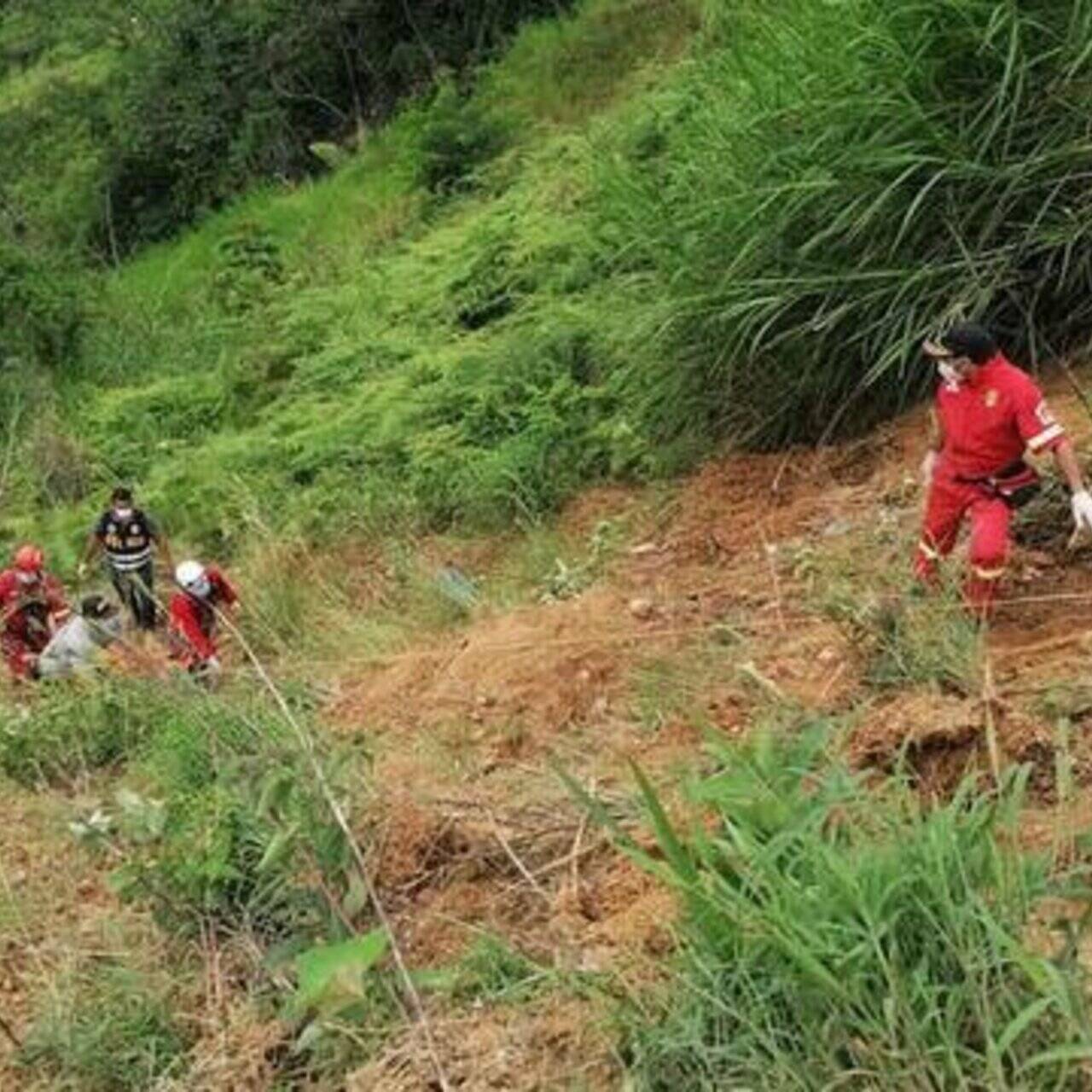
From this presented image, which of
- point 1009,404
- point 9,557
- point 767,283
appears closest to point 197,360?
point 9,557

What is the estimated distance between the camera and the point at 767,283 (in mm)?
6852

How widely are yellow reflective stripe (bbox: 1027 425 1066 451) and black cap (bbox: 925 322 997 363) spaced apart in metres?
0.27

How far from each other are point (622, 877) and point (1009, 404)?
1.93 m

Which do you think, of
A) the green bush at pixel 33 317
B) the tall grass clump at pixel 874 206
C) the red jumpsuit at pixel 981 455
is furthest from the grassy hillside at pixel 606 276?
the red jumpsuit at pixel 981 455

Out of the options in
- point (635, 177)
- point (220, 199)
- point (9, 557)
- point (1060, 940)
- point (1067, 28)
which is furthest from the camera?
point (220, 199)

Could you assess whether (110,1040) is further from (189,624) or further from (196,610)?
(196,610)

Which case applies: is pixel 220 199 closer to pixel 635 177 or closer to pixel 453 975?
pixel 635 177

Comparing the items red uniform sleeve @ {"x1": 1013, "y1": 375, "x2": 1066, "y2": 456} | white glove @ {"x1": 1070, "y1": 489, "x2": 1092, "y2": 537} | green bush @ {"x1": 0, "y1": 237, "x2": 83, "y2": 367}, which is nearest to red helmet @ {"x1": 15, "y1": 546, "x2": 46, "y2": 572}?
red uniform sleeve @ {"x1": 1013, "y1": 375, "x2": 1066, "y2": 456}

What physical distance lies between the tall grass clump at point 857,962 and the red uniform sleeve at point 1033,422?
1836 mm

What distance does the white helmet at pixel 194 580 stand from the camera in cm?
784

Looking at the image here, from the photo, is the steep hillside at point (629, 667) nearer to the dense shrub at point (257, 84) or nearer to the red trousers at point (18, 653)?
the red trousers at point (18, 653)

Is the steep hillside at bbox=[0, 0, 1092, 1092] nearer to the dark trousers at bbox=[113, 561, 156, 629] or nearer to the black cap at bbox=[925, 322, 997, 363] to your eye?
the dark trousers at bbox=[113, 561, 156, 629]

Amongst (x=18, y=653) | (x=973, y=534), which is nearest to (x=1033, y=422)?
(x=973, y=534)

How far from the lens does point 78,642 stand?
7.75 metres
